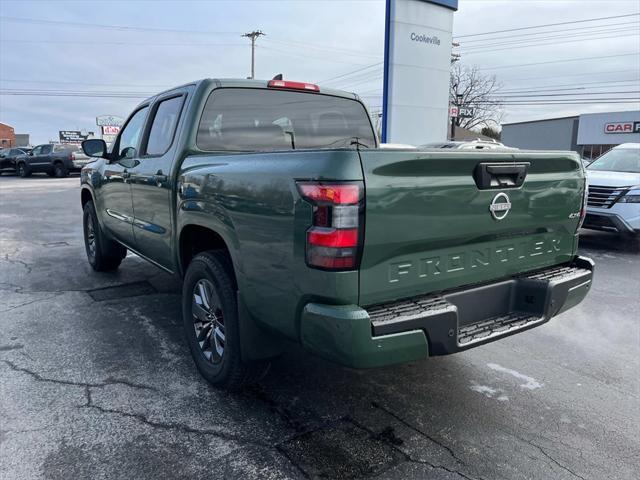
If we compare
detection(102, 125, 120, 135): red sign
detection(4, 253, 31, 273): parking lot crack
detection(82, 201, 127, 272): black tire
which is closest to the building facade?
detection(102, 125, 120, 135): red sign

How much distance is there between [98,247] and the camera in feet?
20.0

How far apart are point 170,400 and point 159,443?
47cm

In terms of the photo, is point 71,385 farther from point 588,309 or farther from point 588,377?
point 588,309

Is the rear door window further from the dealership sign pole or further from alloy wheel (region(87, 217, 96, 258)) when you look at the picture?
the dealership sign pole

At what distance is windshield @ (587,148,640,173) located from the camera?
8.81 m

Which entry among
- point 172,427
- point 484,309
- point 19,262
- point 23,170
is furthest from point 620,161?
point 23,170

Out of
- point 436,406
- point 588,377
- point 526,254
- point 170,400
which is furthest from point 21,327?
point 588,377

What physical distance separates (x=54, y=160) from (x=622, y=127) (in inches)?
1592

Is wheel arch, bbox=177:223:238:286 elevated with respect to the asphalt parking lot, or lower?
elevated

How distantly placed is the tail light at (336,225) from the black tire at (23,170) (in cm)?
2907

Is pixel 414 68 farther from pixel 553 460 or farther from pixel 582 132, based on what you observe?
pixel 582 132

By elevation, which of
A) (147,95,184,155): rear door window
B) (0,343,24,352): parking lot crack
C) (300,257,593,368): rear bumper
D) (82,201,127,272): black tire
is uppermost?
(147,95,184,155): rear door window

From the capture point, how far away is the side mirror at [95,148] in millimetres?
5133

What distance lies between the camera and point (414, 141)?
18.6 m
